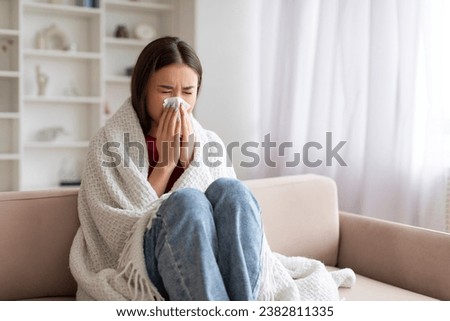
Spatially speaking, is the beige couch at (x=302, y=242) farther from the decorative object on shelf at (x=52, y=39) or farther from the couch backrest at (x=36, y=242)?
the decorative object on shelf at (x=52, y=39)

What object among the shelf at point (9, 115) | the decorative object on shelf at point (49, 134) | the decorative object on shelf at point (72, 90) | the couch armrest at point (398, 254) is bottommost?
the couch armrest at point (398, 254)

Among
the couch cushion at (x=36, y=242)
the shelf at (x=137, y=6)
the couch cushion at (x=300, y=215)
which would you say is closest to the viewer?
the couch cushion at (x=36, y=242)

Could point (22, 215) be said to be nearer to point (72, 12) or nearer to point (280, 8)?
point (280, 8)

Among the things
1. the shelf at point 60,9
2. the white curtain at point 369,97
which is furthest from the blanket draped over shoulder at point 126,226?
the shelf at point 60,9

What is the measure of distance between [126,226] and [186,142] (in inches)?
13.7

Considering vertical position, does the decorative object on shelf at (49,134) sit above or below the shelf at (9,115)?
below

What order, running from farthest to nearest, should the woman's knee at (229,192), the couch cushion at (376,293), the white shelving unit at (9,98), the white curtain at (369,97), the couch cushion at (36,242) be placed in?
the white shelving unit at (9,98), the white curtain at (369,97), the couch cushion at (376,293), the couch cushion at (36,242), the woman's knee at (229,192)

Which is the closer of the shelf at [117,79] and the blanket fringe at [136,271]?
the blanket fringe at [136,271]

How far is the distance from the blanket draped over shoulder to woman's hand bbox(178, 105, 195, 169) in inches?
1.0

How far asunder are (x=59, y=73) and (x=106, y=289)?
2966 mm

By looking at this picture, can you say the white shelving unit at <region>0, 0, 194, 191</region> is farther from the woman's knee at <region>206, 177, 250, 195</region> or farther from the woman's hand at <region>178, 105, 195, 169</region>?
the woman's knee at <region>206, 177, 250, 195</region>

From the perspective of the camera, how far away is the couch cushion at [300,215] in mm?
A: 2211

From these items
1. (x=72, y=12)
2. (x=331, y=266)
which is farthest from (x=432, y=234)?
(x=72, y=12)

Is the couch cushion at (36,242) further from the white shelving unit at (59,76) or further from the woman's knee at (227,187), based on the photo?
the white shelving unit at (59,76)
